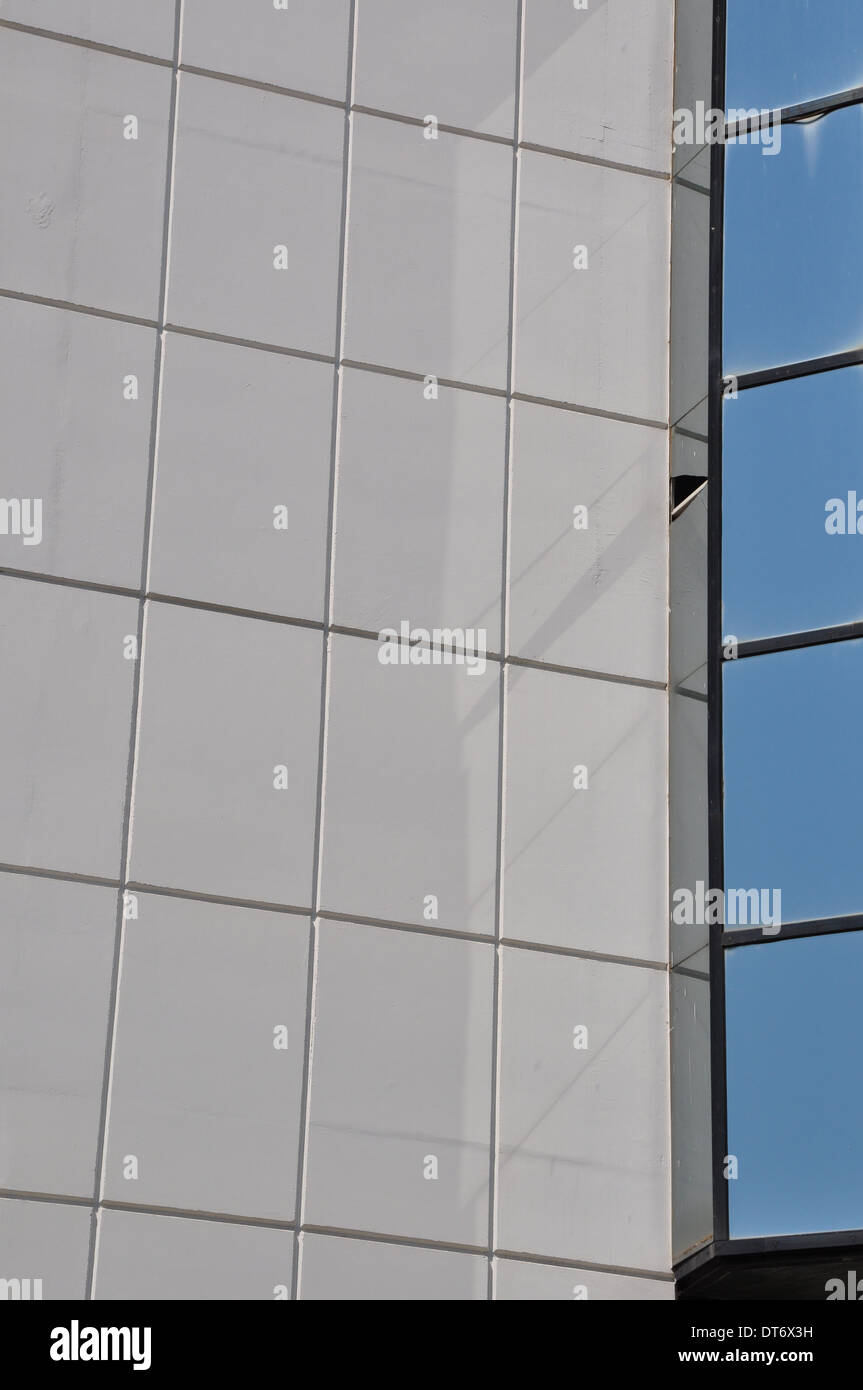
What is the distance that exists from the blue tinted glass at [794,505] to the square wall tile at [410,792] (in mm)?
2255

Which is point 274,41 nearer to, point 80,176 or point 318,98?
point 318,98

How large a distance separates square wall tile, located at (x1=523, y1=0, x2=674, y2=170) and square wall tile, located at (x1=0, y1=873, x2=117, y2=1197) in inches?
315

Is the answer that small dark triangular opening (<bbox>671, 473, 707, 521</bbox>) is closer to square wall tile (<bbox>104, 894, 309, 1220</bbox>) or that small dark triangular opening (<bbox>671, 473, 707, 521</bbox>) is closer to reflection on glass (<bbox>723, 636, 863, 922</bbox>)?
reflection on glass (<bbox>723, 636, 863, 922</bbox>)

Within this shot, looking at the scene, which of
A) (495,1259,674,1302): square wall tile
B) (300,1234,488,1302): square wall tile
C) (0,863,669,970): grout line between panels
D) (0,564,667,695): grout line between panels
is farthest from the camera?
(0,564,667,695): grout line between panels

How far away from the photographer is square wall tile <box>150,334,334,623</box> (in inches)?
627

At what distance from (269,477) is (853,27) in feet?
20.3

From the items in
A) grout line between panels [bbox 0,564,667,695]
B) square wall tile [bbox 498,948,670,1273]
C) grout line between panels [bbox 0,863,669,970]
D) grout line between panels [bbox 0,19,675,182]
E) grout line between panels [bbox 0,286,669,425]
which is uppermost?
grout line between panels [bbox 0,19,675,182]

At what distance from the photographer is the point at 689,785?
1644 cm

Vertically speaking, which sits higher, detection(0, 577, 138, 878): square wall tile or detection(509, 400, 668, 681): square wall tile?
detection(509, 400, 668, 681): square wall tile

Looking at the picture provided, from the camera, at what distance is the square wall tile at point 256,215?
16.6 m

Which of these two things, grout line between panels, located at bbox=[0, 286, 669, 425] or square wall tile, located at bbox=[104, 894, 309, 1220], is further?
grout line between panels, located at bbox=[0, 286, 669, 425]

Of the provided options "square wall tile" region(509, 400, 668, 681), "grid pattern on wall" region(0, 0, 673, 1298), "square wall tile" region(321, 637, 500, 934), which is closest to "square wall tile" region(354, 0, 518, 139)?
"grid pattern on wall" region(0, 0, 673, 1298)

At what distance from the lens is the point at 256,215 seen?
16906 mm
